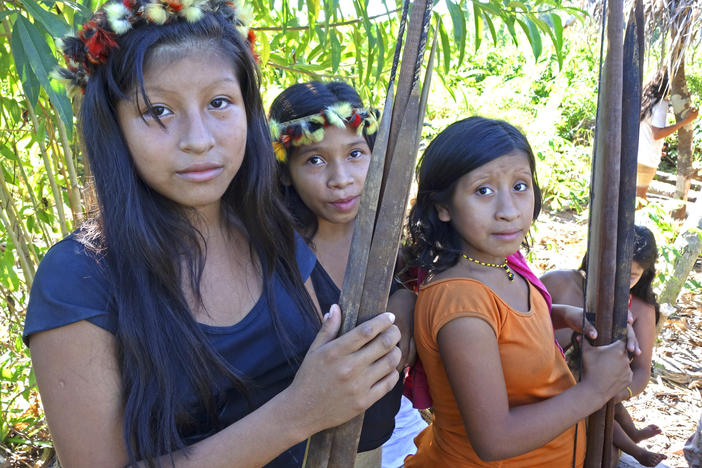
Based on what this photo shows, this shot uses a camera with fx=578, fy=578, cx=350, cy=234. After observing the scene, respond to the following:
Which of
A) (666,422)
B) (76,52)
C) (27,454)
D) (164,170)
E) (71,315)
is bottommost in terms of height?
(666,422)

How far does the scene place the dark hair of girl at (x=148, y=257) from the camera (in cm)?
102

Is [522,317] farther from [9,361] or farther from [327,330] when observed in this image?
[9,361]

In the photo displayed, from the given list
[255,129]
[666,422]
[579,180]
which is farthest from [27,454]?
[579,180]

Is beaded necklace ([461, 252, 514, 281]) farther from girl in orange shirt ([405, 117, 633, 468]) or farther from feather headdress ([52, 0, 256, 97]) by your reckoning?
feather headdress ([52, 0, 256, 97])

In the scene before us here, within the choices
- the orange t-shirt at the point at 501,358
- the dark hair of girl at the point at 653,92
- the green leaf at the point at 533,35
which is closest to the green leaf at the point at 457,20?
the green leaf at the point at 533,35

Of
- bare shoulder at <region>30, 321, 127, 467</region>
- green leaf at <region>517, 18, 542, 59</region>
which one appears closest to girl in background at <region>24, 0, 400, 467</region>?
bare shoulder at <region>30, 321, 127, 467</region>

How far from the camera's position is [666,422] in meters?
3.90

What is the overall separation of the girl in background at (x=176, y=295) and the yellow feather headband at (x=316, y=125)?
0.45m

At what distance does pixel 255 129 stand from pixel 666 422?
3816 mm

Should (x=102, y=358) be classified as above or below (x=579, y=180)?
above

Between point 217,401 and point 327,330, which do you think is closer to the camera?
point 327,330

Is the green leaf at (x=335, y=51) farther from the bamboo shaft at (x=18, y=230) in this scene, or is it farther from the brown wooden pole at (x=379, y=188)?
the bamboo shaft at (x=18, y=230)

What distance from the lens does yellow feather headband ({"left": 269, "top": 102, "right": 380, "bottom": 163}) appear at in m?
1.77

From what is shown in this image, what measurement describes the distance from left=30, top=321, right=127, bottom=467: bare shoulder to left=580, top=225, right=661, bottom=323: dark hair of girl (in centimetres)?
185
